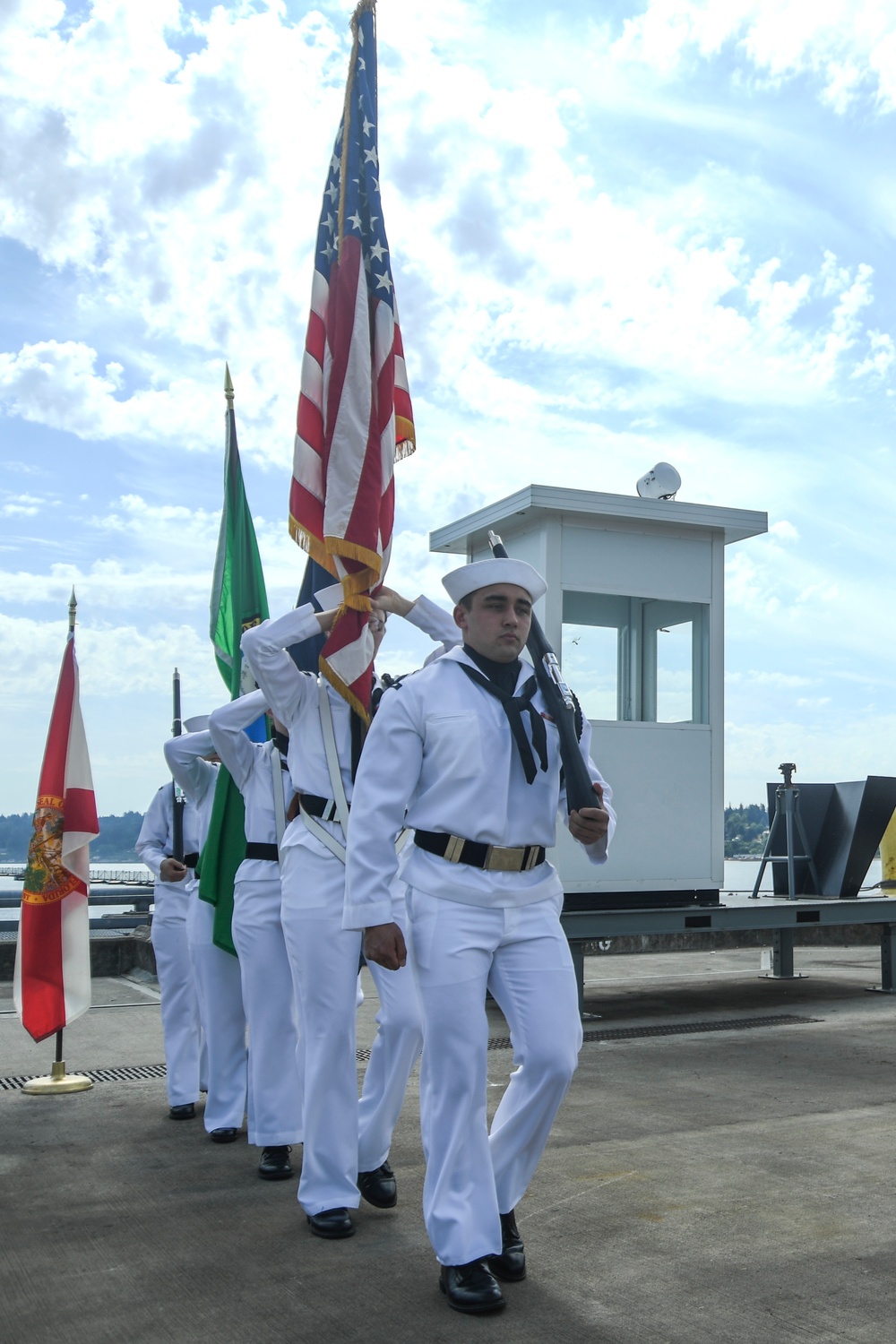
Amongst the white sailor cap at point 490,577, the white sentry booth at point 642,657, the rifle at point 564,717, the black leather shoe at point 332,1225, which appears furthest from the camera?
the white sentry booth at point 642,657

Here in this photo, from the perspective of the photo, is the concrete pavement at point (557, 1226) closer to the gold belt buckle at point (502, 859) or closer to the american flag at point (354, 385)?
the gold belt buckle at point (502, 859)

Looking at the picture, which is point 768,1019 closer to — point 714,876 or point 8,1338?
point 714,876

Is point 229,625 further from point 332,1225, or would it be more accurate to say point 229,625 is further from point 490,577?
point 332,1225

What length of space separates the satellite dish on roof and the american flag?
3.75 m

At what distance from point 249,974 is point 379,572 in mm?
1615

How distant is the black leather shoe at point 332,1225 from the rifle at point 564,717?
1492 mm

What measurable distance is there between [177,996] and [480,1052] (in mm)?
3010

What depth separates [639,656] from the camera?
887cm

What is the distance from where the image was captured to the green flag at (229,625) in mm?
5227

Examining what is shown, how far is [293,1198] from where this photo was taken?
423 centimetres

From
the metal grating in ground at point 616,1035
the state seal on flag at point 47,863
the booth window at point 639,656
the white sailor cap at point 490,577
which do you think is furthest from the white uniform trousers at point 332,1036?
the booth window at point 639,656

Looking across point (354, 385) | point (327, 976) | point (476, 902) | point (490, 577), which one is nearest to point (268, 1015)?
point (327, 976)

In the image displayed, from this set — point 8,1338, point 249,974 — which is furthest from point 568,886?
point 8,1338

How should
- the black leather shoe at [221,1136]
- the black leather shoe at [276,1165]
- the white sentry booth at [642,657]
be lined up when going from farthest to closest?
the white sentry booth at [642,657] < the black leather shoe at [221,1136] < the black leather shoe at [276,1165]
